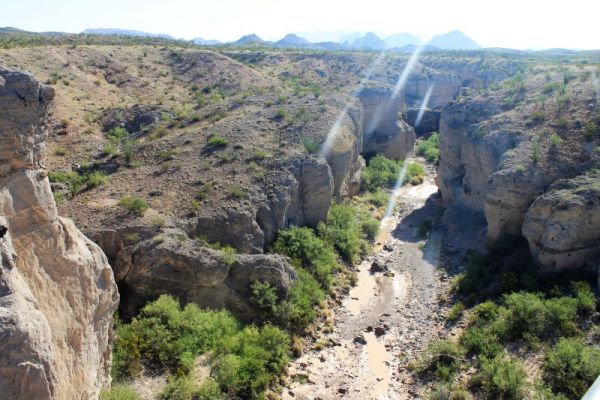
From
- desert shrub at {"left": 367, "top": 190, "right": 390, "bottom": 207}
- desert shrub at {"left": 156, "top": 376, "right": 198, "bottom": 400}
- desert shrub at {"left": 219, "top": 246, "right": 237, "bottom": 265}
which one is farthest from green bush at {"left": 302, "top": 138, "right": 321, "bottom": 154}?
desert shrub at {"left": 156, "top": 376, "right": 198, "bottom": 400}

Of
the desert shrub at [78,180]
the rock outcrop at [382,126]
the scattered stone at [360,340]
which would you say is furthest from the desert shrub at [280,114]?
the scattered stone at [360,340]

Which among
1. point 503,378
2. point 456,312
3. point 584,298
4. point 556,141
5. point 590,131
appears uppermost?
point 590,131

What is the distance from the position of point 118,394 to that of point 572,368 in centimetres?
1318

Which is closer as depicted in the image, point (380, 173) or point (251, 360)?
point (251, 360)

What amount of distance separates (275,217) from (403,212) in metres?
13.2

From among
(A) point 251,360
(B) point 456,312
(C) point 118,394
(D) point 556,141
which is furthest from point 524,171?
(C) point 118,394

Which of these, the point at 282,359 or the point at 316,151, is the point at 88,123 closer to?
the point at 316,151

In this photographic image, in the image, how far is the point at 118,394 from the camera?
12.3 meters

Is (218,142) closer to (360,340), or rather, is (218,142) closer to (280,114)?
(280,114)

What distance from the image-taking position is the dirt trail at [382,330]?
1686cm

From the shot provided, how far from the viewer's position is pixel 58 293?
10.9 m

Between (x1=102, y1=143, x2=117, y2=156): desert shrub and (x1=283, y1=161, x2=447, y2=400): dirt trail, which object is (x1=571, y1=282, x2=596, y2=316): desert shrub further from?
(x1=102, y1=143, x2=117, y2=156): desert shrub

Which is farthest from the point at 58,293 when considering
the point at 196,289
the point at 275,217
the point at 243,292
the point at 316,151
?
the point at 316,151

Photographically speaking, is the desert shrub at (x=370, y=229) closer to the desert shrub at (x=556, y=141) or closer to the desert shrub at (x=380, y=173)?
the desert shrub at (x=380, y=173)
